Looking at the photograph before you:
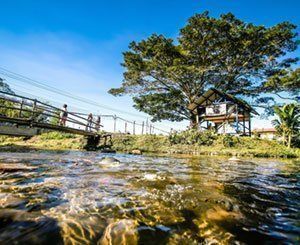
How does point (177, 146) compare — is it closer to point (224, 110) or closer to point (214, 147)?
point (214, 147)

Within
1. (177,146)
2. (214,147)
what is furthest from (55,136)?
(214,147)

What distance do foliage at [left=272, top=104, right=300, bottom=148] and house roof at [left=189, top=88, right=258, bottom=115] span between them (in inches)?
117

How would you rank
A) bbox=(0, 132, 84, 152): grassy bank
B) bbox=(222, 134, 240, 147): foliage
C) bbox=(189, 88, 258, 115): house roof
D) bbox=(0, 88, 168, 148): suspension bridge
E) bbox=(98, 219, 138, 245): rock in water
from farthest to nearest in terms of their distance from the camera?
bbox=(189, 88, 258, 115): house roof → bbox=(0, 132, 84, 152): grassy bank → bbox=(222, 134, 240, 147): foliage → bbox=(0, 88, 168, 148): suspension bridge → bbox=(98, 219, 138, 245): rock in water

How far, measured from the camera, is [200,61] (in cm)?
2417

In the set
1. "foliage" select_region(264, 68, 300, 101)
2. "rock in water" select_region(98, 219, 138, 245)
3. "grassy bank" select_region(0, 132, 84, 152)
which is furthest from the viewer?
"foliage" select_region(264, 68, 300, 101)

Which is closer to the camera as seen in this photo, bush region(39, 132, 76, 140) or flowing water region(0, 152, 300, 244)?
flowing water region(0, 152, 300, 244)

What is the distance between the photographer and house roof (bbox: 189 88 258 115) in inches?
952

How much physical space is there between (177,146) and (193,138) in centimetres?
201

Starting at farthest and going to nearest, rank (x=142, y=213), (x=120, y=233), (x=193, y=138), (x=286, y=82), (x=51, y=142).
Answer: (x=286, y=82) → (x=51, y=142) → (x=193, y=138) → (x=142, y=213) → (x=120, y=233)

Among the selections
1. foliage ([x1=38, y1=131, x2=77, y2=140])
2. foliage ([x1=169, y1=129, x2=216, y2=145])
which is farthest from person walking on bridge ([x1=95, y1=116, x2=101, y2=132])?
foliage ([x1=169, y1=129, x2=216, y2=145])

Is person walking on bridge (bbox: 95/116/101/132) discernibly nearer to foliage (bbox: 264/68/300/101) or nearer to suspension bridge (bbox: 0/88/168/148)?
suspension bridge (bbox: 0/88/168/148)

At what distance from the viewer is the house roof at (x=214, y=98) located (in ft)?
79.3

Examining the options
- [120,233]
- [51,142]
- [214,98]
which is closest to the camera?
[120,233]

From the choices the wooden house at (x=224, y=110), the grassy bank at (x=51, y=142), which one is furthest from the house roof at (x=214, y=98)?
the grassy bank at (x=51, y=142)
